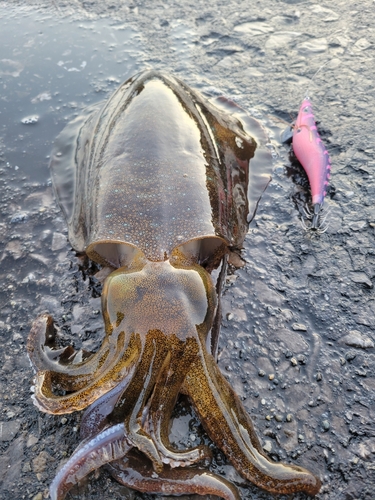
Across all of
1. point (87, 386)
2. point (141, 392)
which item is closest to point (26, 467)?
point (87, 386)

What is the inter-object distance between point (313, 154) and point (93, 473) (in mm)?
3419

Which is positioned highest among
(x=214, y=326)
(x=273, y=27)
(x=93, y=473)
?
(x=273, y=27)

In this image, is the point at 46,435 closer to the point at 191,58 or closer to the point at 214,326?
the point at 214,326

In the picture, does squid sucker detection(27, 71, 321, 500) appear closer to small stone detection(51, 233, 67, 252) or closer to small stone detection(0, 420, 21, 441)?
small stone detection(51, 233, 67, 252)

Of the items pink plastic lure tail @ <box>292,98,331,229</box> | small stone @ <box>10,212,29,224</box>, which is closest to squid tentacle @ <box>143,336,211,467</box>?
pink plastic lure tail @ <box>292,98,331,229</box>

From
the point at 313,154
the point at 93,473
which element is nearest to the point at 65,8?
the point at 313,154

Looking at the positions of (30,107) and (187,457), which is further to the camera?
(30,107)

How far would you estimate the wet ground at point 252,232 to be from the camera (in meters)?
3.08

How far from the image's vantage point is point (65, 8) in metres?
7.76

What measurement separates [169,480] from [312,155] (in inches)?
128

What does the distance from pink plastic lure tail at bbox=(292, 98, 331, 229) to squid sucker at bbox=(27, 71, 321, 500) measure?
19.5 inches

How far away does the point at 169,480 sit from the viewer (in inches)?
106

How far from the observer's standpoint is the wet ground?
10.1 ft

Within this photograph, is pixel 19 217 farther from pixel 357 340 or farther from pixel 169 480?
pixel 357 340
